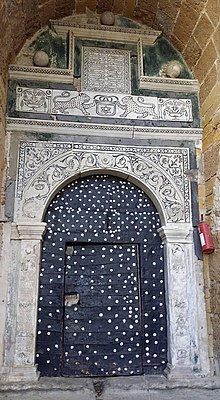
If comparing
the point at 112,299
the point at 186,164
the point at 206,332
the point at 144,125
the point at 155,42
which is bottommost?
the point at 206,332

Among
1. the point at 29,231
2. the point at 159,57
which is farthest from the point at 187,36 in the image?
the point at 29,231

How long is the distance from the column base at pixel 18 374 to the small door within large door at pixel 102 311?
266 mm

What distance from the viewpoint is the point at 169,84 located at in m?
3.82

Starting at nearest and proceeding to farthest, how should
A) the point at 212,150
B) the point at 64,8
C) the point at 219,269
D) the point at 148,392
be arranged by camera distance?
the point at 148,392
the point at 219,269
the point at 212,150
the point at 64,8

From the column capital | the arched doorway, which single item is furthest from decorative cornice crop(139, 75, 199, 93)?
the column capital

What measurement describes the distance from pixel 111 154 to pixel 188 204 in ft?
2.59

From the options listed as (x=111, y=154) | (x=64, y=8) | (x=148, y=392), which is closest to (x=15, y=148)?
(x=111, y=154)

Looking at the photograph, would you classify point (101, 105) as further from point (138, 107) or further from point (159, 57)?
point (159, 57)

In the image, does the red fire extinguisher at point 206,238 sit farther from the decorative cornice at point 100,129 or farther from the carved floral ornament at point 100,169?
the decorative cornice at point 100,129

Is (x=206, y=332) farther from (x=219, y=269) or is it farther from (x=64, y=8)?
(x=64, y=8)

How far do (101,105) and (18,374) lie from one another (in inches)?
90.0

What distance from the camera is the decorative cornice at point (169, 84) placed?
3.78m

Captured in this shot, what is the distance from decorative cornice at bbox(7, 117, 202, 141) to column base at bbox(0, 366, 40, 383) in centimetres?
189

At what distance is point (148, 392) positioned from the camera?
299 centimetres
